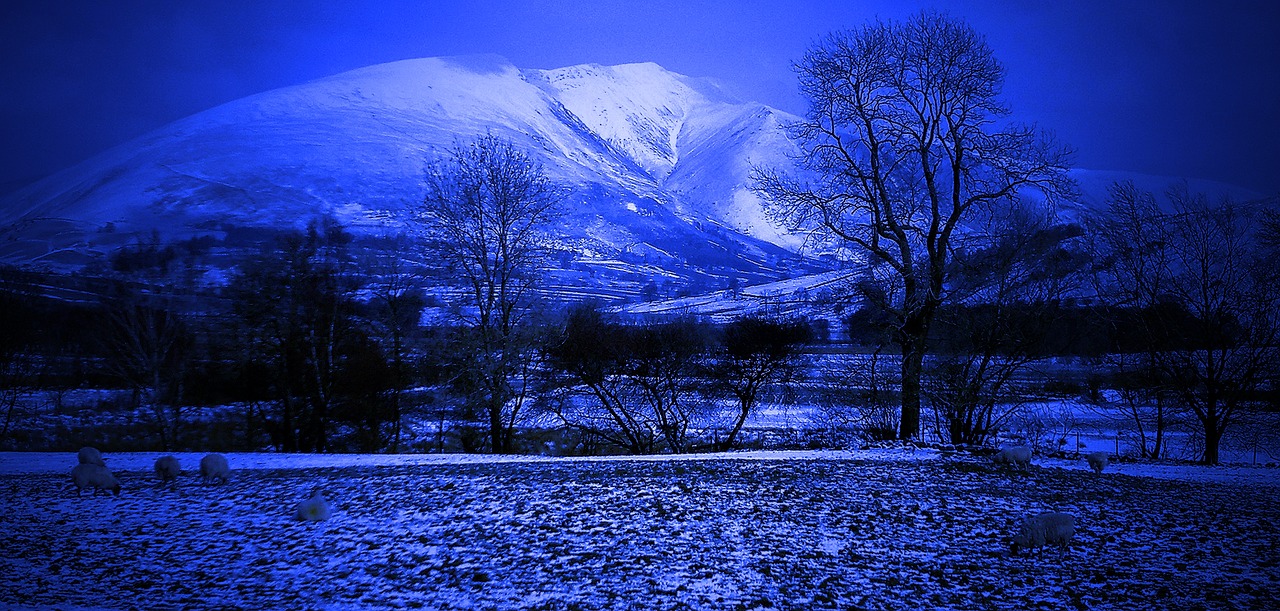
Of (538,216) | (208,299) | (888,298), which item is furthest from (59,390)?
(888,298)

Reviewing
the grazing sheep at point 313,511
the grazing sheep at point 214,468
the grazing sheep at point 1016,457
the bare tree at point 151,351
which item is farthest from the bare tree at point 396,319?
the grazing sheep at point 1016,457

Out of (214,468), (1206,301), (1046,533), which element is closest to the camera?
(1046,533)

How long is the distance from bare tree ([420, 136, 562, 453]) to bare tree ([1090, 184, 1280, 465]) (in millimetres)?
21465

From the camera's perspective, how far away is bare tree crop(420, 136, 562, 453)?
23859mm

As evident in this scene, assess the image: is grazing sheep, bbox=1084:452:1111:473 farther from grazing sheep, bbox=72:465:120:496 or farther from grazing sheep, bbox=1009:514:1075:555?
grazing sheep, bbox=72:465:120:496

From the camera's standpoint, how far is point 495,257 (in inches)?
990

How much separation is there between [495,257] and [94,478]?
53.7 feet

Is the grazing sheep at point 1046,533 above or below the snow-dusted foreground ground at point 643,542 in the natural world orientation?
above

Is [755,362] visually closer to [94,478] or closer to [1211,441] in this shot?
[1211,441]

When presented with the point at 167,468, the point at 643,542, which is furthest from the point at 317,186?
the point at 643,542

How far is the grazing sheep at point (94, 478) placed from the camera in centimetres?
962

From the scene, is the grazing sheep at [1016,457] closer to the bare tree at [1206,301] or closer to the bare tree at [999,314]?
the bare tree at [999,314]

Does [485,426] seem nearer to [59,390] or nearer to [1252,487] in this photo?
[59,390]

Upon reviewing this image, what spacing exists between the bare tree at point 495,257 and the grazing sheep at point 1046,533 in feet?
62.9
